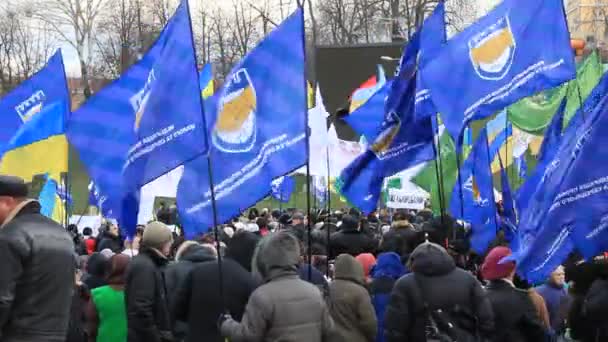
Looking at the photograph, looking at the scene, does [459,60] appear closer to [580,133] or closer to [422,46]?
[422,46]

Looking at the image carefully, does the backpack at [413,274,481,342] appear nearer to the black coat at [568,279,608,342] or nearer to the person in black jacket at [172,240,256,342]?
the black coat at [568,279,608,342]

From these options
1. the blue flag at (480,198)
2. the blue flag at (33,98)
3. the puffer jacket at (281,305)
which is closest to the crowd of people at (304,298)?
the puffer jacket at (281,305)

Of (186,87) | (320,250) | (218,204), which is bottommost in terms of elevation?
(320,250)

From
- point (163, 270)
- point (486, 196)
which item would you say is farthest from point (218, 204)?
point (486, 196)

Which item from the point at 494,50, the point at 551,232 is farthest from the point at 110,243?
the point at 551,232

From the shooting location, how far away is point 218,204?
8.39 metres

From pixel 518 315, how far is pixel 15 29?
6281 centimetres

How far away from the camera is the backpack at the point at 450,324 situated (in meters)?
7.54

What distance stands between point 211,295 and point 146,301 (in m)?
0.45

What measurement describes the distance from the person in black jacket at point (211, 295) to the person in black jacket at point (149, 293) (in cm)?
23

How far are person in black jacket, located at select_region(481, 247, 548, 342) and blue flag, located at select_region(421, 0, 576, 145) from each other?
199cm

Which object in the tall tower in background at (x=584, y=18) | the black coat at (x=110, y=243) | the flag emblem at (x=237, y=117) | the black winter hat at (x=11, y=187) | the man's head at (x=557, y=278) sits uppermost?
the tall tower in background at (x=584, y=18)

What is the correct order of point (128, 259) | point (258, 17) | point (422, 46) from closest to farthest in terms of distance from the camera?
1. point (128, 259)
2. point (422, 46)
3. point (258, 17)

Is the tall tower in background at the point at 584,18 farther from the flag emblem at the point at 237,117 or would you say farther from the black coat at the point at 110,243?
the flag emblem at the point at 237,117
